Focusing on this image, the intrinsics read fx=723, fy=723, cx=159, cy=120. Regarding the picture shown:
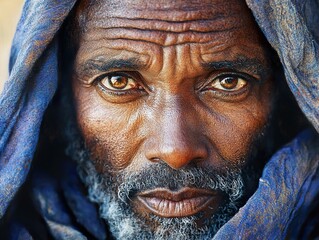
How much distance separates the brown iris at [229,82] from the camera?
2.76 m

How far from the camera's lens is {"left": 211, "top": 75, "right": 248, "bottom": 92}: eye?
275cm

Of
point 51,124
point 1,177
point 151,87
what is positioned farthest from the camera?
point 51,124

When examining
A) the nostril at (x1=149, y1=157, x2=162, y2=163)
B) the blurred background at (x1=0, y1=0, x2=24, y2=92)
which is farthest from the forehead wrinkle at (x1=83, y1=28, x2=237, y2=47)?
the blurred background at (x1=0, y1=0, x2=24, y2=92)

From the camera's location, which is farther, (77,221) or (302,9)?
(77,221)

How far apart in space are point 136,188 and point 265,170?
1.59 ft

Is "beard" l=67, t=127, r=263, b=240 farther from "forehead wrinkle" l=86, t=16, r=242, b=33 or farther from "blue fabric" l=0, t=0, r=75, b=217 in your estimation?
"forehead wrinkle" l=86, t=16, r=242, b=33

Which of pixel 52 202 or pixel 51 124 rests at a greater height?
pixel 51 124

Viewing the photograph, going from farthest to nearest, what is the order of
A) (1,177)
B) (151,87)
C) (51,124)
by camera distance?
(51,124)
(151,87)
(1,177)

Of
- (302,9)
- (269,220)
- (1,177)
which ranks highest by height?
(302,9)

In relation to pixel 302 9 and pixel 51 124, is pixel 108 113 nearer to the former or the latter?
pixel 51 124

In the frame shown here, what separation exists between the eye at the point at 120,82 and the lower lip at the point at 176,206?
0.43 metres

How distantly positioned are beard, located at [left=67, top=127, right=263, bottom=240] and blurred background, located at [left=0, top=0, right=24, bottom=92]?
247 centimetres

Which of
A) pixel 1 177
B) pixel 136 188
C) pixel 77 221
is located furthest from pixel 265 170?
pixel 1 177

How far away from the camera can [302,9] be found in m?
2.66
